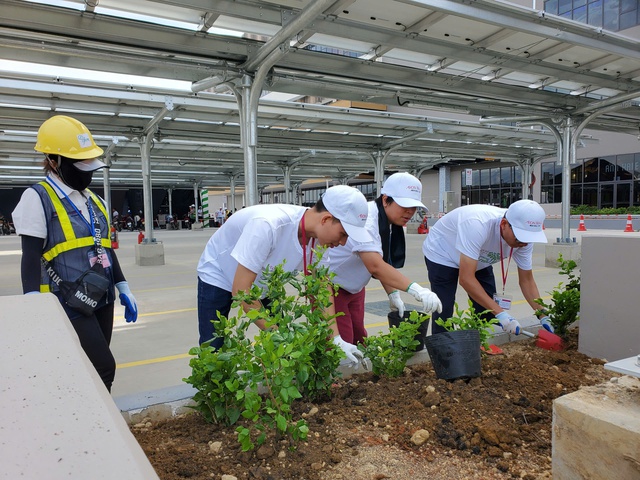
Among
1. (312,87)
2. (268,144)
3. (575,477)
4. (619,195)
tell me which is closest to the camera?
(575,477)

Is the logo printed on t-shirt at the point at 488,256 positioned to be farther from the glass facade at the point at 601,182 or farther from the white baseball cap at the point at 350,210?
the glass facade at the point at 601,182

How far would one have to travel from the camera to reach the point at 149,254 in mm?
11555

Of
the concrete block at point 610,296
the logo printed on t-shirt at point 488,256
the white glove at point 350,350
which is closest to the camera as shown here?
the white glove at point 350,350

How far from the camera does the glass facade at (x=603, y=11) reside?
23469 millimetres

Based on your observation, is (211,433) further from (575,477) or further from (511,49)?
(511,49)

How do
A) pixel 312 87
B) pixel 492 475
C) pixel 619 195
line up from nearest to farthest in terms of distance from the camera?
pixel 492 475 → pixel 312 87 → pixel 619 195

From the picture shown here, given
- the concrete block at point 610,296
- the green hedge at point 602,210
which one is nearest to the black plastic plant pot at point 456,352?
the concrete block at point 610,296

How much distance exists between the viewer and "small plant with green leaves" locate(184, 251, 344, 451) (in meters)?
1.71

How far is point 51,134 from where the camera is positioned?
231 centimetres

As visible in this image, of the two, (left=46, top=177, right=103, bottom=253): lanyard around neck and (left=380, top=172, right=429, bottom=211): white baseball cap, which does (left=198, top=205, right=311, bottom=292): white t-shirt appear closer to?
(left=46, top=177, right=103, bottom=253): lanyard around neck

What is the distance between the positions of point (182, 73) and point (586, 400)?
232 inches

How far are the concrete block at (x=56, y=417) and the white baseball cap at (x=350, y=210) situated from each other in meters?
1.45

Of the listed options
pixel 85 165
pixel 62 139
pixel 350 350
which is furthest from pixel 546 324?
pixel 62 139

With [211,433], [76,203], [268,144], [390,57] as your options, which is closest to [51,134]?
[76,203]
